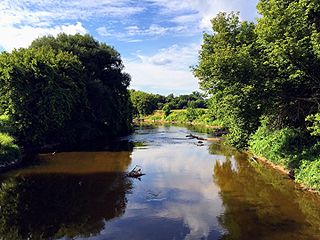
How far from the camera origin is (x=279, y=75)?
27.7 m

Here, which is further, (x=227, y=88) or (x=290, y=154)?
(x=290, y=154)

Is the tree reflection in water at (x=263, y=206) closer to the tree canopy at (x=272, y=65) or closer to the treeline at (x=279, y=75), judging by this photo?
the treeline at (x=279, y=75)

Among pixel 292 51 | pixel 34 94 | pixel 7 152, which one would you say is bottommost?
pixel 7 152

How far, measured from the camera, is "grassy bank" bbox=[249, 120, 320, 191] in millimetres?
25281

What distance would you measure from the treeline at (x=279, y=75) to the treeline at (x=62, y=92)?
73.1ft

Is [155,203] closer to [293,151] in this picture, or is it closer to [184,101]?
[293,151]

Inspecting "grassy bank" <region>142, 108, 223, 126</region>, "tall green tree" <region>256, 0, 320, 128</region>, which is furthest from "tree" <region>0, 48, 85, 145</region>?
"grassy bank" <region>142, 108, 223, 126</region>

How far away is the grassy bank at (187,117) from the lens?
4481 inches

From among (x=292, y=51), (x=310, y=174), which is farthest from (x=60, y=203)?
(x=292, y=51)

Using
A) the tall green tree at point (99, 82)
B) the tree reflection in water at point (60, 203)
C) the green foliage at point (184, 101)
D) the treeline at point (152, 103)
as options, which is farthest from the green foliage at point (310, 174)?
the green foliage at point (184, 101)

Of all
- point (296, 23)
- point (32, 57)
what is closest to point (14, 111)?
point (32, 57)

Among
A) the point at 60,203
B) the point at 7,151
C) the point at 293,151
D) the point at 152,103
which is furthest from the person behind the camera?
the point at 152,103

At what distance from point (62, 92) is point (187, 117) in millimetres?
92885

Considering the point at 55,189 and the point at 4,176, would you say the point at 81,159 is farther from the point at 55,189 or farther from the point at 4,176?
the point at 55,189
